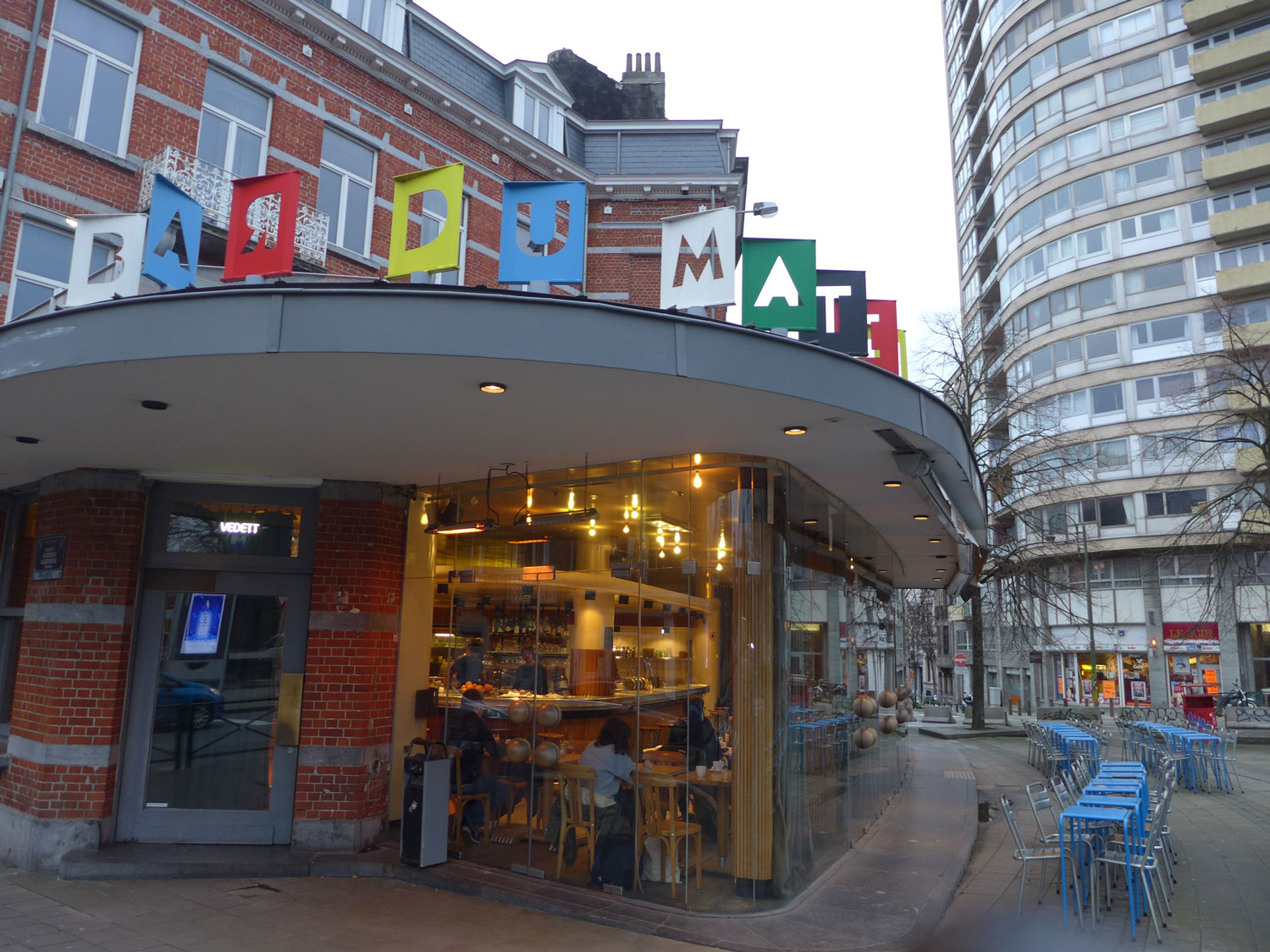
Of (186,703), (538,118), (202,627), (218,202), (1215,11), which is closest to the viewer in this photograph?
(186,703)

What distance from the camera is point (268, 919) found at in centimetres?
642

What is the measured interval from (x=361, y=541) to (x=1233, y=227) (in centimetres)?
4064

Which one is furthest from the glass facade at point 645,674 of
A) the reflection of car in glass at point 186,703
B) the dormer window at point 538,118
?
the dormer window at point 538,118

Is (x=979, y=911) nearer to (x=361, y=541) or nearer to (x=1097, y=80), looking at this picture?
(x=361, y=541)

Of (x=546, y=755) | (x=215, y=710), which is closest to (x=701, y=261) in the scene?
(x=546, y=755)

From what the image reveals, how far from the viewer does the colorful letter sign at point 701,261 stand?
20.7 feet

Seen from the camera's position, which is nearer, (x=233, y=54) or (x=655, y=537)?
(x=655, y=537)

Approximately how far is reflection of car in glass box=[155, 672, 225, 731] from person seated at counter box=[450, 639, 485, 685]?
7.24 ft

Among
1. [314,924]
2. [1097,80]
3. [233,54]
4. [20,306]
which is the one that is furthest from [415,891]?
[1097,80]

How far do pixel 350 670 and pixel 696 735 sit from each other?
A: 3.50m

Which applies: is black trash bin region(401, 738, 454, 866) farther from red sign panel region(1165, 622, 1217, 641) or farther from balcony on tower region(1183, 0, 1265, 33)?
balcony on tower region(1183, 0, 1265, 33)

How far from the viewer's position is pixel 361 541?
8.51 metres

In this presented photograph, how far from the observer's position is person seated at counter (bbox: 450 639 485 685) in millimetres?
8484

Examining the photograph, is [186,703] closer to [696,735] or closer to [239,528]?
[239,528]
